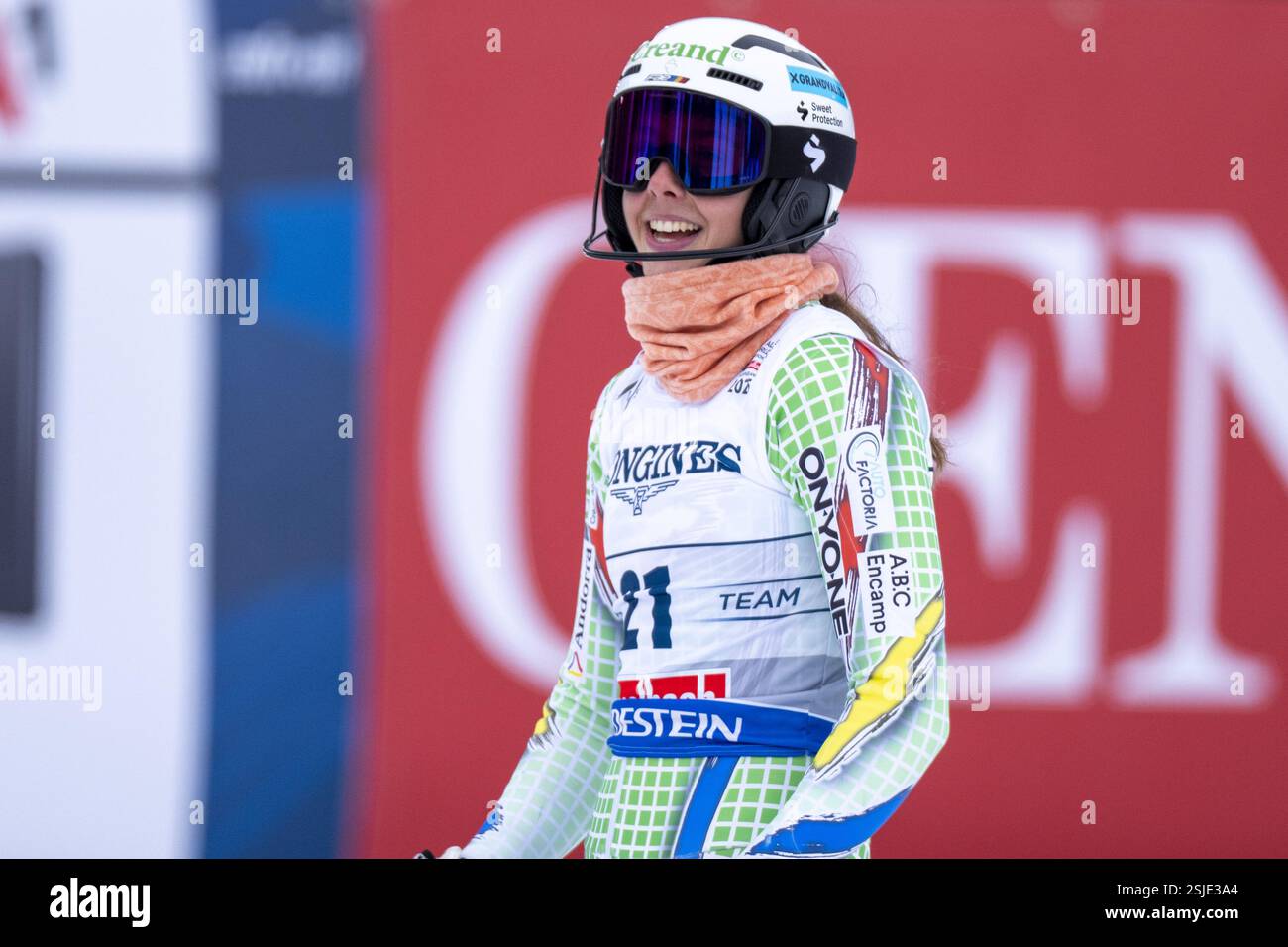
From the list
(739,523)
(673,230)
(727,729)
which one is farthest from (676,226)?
(727,729)

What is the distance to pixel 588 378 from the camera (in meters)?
4.18

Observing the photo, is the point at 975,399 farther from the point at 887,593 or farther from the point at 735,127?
the point at 887,593

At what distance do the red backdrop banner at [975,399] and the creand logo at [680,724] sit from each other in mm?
2171

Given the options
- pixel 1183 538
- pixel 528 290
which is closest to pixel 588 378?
pixel 528 290

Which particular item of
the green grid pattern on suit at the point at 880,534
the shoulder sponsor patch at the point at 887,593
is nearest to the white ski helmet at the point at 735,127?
the green grid pattern on suit at the point at 880,534

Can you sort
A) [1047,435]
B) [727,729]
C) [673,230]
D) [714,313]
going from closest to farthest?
1. [727,729]
2. [714,313]
3. [673,230]
4. [1047,435]

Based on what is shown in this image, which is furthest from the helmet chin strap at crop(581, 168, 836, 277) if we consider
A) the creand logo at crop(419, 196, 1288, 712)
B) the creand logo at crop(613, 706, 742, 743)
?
the creand logo at crop(419, 196, 1288, 712)

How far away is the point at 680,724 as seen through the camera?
6.27 feet

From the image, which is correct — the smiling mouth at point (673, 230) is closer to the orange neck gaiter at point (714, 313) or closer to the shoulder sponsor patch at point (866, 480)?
the orange neck gaiter at point (714, 313)

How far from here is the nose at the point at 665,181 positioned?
2.07 metres

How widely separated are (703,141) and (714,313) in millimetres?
237

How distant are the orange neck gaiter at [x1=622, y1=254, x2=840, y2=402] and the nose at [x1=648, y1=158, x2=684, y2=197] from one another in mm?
109

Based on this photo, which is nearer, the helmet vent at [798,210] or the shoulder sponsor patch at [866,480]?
the shoulder sponsor patch at [866,480]

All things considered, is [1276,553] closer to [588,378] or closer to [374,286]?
[588,378]
